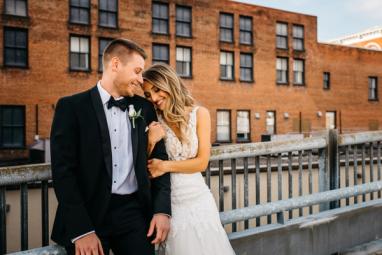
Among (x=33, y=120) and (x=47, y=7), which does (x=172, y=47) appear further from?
(x=33, y=120)

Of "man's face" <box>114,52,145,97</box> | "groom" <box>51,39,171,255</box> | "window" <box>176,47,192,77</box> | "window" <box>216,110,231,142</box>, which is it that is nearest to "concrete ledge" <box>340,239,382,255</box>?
"groom" <box>51,39,171,255</box>

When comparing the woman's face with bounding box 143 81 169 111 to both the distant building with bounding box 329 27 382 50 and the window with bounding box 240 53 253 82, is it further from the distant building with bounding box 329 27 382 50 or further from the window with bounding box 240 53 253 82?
the distant building with bounding box 329 27 382 50

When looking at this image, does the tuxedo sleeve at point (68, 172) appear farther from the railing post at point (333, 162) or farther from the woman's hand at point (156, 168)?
the railing post at point (333, 162)

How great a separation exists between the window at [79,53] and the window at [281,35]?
14.3 meters

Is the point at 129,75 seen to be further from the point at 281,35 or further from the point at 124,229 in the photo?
the point at 281,35

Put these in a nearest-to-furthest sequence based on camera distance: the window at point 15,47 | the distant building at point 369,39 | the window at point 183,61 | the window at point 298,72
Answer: the window at point 15,47, the window at point 183,61, the window at point 298,72, the distant building at point 369,39

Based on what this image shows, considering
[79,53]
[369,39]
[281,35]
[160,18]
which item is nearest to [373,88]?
[281,35]

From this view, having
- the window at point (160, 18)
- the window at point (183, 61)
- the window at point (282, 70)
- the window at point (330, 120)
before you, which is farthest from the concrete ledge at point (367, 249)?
the window at point (330, 120)

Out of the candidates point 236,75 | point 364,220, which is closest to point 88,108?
point 364,220

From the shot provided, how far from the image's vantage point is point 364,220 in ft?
16.6

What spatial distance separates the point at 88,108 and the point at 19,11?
860 inches

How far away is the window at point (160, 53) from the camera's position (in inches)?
1000

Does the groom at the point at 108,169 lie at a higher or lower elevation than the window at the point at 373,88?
lower

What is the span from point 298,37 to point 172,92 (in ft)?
98.4
